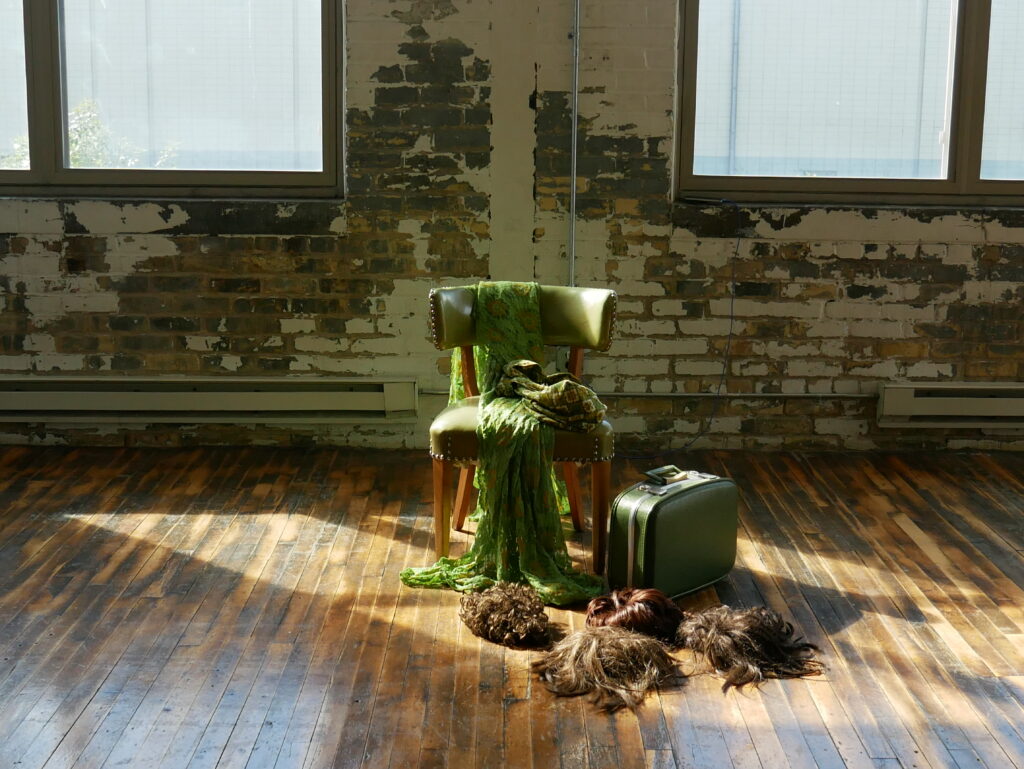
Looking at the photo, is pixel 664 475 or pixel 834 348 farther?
pixel 834 348

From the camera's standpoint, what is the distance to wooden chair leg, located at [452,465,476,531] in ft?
13.1

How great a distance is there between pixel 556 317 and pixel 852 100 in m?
1.92

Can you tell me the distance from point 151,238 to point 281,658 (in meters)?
2.57

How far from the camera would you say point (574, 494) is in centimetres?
415

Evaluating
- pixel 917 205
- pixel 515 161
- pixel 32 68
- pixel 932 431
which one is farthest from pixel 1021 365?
pixel 32 68

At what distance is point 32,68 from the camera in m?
4.94

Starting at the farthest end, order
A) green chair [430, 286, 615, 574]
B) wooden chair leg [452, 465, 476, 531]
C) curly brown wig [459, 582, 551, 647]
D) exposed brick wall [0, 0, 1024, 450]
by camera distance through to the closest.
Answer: exposed brick wall [0, 0, 1024, 450], wooden chair leg [452, 465, 476, 531], green chair [430, 286, 615, 574], curly brown wig [459, 582, 551, 647]

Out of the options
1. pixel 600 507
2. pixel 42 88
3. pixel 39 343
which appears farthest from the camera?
pixel 39 343

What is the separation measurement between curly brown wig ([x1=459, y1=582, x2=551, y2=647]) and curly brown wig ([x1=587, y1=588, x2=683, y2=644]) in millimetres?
153

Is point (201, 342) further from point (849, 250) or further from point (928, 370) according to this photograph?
point (928, 370)

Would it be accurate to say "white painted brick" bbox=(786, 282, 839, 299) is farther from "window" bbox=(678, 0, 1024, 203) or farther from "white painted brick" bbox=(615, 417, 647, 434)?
"white painted brick" bbox=(615, 417, 647, 434)

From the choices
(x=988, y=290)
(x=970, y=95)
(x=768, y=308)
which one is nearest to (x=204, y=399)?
(x=768, y=308)

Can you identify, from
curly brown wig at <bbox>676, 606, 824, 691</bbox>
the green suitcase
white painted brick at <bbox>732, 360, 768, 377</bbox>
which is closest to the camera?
curly brown wig at <bbox>676, 606, 824, 691</bbox>

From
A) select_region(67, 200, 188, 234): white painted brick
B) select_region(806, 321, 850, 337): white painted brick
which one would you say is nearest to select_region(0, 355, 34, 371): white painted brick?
select_region(67, 200, 188, 234): white painted brick
